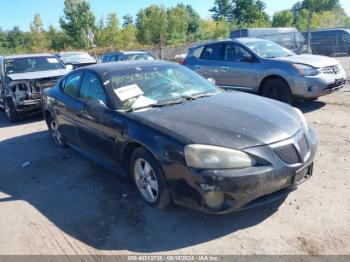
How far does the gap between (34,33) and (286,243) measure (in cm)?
4989

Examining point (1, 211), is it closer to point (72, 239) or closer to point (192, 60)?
point (72, 239)

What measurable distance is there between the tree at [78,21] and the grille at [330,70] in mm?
37407

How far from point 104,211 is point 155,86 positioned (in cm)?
164

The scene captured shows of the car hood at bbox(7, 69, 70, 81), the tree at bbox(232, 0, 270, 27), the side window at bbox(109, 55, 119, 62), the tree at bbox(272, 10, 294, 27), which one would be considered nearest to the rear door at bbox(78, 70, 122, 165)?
the car hood at bbox(7, 69, 70, 81)

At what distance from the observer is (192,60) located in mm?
9477

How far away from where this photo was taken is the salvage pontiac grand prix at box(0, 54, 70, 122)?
→ 9.09 meters

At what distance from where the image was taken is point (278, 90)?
7.63 meters

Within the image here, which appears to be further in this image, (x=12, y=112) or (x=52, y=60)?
(x=52, y=60)

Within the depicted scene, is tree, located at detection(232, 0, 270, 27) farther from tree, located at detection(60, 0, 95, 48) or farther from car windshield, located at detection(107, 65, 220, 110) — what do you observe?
car windshield, located at detection(107, 65, 220, 110)

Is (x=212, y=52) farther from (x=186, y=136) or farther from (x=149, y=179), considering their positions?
(x=186, y=136)

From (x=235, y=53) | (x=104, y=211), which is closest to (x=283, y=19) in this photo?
(x=235, y=53)

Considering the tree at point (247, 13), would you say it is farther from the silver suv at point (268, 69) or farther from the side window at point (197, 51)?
the silver suv at point (268, 69)

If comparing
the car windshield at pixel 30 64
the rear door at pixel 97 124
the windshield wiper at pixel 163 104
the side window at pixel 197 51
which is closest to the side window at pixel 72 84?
the rear door at pixel 97 124

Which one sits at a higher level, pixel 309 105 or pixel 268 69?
pixel 268 69
